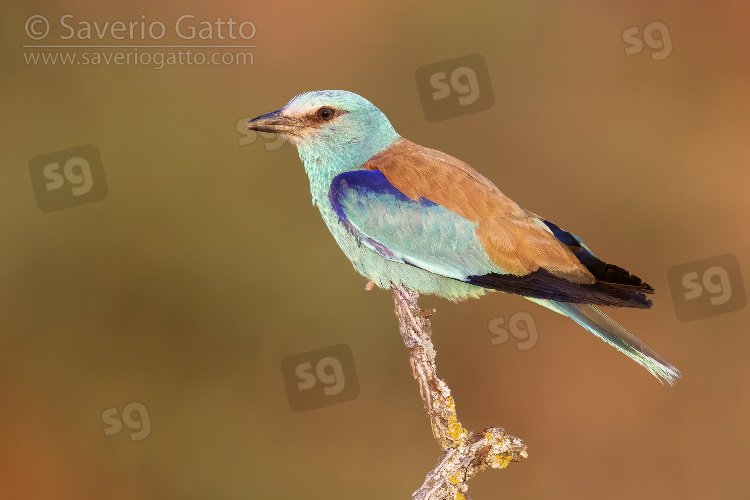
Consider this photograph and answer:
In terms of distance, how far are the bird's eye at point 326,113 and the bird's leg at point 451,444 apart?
3.69 ft

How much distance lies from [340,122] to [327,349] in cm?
150

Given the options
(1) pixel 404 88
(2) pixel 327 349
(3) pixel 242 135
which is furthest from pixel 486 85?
(2) pixel 327 349

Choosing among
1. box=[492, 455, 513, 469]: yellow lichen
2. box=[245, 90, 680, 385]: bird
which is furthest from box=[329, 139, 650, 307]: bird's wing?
box=[492, 455, 513, 469]: yellow lichen

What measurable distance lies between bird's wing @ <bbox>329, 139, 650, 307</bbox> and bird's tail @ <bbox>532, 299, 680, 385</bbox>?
188 mm

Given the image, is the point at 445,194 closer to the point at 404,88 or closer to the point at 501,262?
the point at 501,262

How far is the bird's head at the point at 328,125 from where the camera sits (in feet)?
12.0

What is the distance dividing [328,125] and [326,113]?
0.06 metres

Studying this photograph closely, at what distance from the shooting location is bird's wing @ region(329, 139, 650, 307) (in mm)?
3316

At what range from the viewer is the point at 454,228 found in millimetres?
3361

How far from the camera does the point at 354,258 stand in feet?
11.7

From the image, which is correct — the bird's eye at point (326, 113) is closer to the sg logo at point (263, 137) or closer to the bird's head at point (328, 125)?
the bird's head at point (328, 125)

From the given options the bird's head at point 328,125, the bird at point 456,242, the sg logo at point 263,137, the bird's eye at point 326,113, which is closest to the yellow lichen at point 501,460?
the bird at point 456,242

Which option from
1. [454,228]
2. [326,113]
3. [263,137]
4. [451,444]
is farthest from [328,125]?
[451,444]

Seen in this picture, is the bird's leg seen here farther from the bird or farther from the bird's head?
the bird's head
